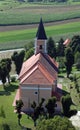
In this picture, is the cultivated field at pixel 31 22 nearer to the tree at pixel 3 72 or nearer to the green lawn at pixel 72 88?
the green lawn at pixel 72 88

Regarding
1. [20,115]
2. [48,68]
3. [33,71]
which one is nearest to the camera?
[20,115]

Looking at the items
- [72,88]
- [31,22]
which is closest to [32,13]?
[31,22]

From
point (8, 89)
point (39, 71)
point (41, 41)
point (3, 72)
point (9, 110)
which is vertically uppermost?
point (39, 71)

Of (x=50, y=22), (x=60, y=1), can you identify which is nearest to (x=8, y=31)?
(x=50, y=22)

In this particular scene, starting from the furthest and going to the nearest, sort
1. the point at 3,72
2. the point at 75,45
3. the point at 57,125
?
the point at 75,45 → the point at 3,72 → the point at 57,125

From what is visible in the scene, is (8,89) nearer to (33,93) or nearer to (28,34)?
(33,93)

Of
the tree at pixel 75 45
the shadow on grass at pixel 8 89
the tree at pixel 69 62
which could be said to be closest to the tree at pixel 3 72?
the shadow on grass at pixel 8 89

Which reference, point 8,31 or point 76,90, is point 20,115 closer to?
point 76,90

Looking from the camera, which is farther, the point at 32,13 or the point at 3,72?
the point at 32,13
